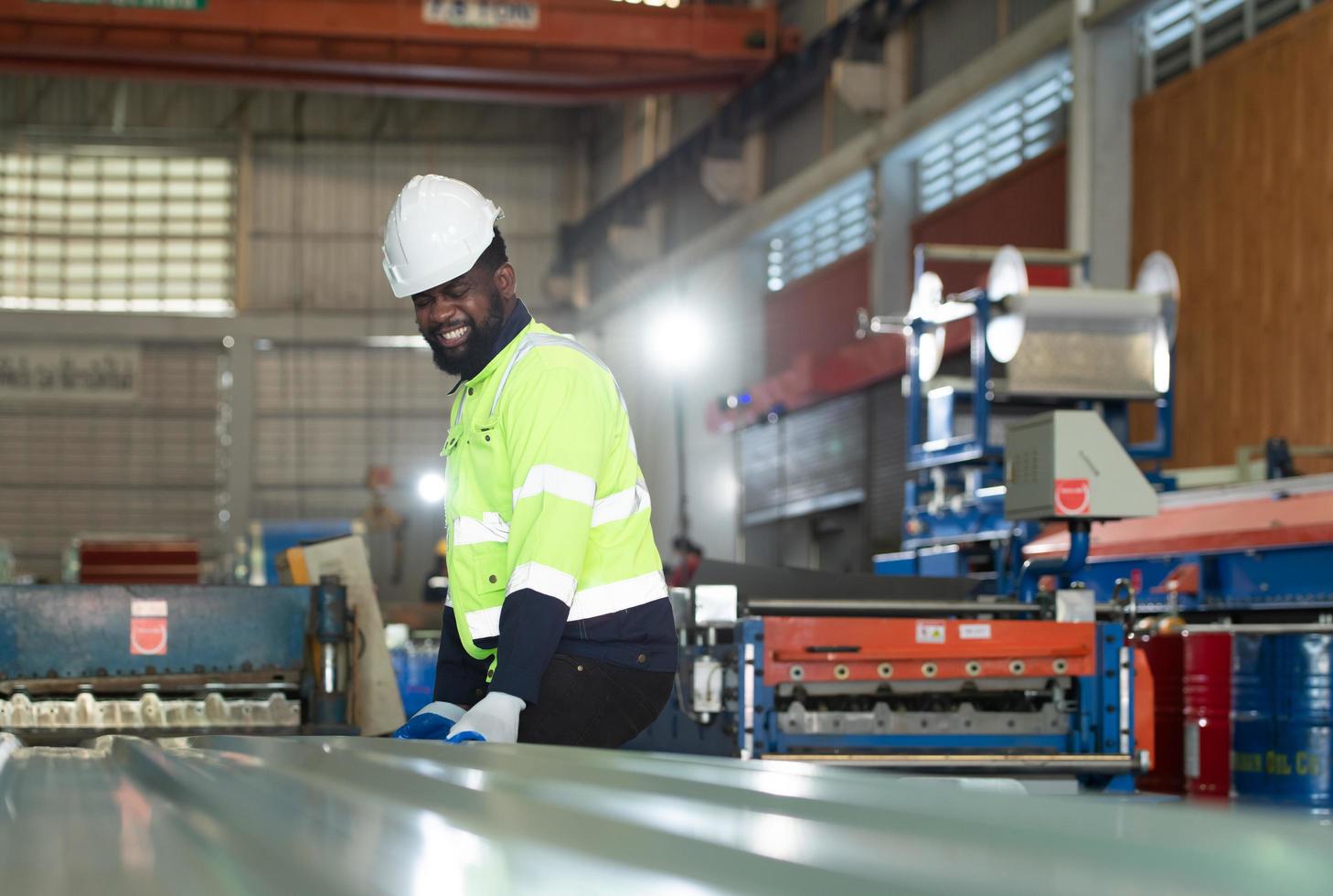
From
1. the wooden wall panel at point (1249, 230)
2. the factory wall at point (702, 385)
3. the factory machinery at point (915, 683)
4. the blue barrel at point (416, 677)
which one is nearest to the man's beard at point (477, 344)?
the factory machinery at point (915, 683)

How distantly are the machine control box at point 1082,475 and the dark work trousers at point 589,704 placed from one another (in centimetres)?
384

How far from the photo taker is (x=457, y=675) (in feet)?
10.2

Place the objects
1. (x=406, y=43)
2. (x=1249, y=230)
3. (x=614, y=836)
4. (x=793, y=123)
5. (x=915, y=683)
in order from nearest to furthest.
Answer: (x=614, y=836) < (x=915, y=683) < (x=1249, y=230) < (x=406, y=43) < (x=793, y=123)

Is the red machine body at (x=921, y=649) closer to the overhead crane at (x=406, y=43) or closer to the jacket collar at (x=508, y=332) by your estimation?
the jacket collar at (x=508, y=332)

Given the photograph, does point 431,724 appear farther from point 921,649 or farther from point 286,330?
point 286,330

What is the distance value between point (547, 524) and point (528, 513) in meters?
0.07

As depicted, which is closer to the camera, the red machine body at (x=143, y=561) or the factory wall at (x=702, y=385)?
the red machine body at (x=143, y=561)

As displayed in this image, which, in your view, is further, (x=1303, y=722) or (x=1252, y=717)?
(x=1252, y=717)

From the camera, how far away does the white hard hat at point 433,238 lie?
2.93m

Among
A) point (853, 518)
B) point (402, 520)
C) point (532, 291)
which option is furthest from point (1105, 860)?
point (532, 291)

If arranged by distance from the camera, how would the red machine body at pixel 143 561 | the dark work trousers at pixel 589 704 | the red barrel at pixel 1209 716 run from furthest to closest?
the red machine body at pixel 143 561
the red barrel at pixel 1209 716
the dark work trousers at pixel 589 704

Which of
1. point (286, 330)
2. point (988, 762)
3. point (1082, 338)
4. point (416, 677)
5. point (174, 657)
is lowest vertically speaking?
point (416, 677)

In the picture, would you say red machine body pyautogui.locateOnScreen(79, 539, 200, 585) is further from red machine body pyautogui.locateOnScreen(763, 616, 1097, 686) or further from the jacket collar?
the jacket collar

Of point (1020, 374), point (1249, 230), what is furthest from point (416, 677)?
point (1249, 230)
